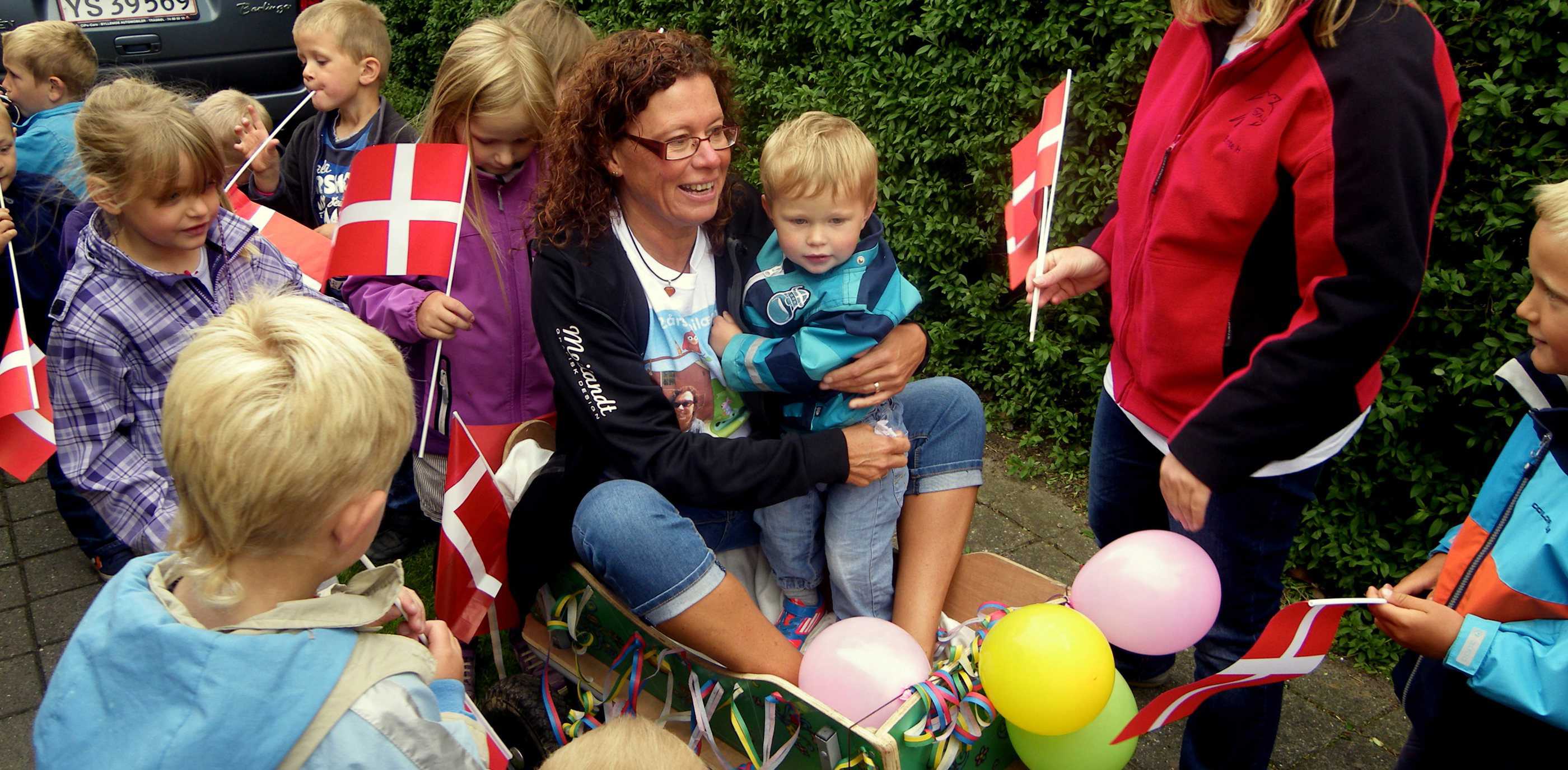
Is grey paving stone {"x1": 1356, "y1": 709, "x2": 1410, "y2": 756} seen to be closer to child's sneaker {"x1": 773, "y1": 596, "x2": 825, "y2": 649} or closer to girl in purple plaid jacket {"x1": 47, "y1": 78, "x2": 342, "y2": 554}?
child's sneaker {"x1": 773, "y1": 596, "x2": 825, "y2": 649}

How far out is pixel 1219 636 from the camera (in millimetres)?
2221

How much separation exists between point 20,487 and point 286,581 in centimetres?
357

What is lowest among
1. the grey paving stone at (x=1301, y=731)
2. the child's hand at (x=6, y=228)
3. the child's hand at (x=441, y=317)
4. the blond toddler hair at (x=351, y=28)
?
the grey paving stone at (x=1301, y=731)

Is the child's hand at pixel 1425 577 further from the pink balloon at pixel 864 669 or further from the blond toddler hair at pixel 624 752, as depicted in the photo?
the blond toddler hair at pixel 624 752

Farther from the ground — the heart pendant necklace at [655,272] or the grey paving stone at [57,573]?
the heart pendant necklace at [655,272]

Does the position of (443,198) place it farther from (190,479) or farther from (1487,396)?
(1487,396)

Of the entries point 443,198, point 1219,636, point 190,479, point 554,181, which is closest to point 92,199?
point 443,198

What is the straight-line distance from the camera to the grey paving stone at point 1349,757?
2.62m

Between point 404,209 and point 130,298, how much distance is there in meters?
0.67

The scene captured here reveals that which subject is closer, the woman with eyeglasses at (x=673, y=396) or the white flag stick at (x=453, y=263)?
the woman with eyeglasses at (x=673, y=396)

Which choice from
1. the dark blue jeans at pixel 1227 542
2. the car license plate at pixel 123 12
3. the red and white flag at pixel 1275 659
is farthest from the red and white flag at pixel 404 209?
the car license plate at pixel 123 12

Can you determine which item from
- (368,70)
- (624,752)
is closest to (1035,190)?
(624,752)

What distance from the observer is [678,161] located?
2305 mm

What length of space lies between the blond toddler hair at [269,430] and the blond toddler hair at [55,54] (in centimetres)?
348
